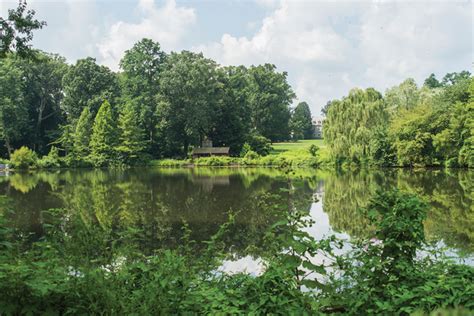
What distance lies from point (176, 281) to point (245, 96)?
61.8 metres

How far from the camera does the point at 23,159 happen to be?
49062mm

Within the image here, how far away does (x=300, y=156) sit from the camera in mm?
49188

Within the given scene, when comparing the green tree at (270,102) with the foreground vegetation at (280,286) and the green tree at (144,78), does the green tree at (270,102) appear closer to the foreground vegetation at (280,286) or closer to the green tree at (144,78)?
the green tree at (144,78)

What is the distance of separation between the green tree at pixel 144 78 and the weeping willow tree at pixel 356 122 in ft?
83.2

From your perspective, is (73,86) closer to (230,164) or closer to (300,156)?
(230,164)

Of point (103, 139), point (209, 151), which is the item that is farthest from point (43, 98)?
point (209, 151)

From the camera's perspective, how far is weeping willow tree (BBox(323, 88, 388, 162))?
38875 millimetres

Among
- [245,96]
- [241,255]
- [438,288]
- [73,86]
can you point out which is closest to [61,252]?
[438,288]

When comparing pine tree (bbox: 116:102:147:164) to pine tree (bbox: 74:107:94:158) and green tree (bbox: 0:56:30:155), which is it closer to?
pine tree (bbox: 74:107:94:158)

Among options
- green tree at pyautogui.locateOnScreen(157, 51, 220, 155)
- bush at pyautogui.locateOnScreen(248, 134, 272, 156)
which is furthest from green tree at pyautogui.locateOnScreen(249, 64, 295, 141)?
green tree at pyautogui.locateOnScreen(157, 51, 220, 155)

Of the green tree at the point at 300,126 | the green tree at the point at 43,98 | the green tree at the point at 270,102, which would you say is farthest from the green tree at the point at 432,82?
the green tree at the point at 43,98

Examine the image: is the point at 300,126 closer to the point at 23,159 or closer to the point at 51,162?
the point at 51,162

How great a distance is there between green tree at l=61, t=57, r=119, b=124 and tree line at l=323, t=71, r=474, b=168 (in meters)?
30.9

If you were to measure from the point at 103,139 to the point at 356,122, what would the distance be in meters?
29.8
